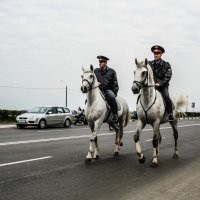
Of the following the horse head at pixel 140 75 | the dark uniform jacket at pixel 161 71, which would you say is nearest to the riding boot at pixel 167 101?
the dark uniform jacket at pixel 161 71

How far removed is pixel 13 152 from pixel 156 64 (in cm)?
475

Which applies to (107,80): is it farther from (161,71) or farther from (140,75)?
(140,75)

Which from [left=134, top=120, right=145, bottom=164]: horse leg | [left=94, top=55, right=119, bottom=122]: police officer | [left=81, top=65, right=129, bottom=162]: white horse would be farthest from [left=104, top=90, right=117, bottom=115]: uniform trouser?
[left=134, top=120, right=145, bottom=164]: horse leg

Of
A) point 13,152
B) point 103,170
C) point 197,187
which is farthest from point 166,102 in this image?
point 13,152

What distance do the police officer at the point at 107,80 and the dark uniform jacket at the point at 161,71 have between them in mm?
1184

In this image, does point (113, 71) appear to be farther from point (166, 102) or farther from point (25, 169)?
point (25, 169)

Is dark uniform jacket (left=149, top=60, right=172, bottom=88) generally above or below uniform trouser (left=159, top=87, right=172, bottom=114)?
above

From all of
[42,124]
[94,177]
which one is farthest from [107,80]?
[42,124]

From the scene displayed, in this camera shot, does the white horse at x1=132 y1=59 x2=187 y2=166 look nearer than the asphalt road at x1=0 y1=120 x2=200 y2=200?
No

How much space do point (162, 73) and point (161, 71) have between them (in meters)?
0.06

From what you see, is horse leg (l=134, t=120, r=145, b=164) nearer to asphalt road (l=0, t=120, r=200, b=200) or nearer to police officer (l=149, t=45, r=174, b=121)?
asphalt road (l=0, t=120, r=200, b=200)

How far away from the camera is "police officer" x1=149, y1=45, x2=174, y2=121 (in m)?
11.1

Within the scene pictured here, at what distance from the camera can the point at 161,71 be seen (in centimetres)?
1126

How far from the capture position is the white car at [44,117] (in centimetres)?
3056
